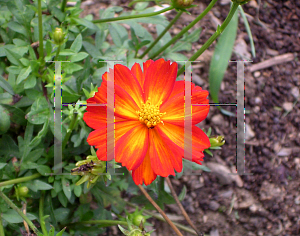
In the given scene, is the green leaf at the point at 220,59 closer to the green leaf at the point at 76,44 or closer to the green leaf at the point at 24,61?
the green leaf at the point at 76,44

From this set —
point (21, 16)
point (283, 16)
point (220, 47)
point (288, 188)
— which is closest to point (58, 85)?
point (21, 16)

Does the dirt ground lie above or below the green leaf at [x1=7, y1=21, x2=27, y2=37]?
below

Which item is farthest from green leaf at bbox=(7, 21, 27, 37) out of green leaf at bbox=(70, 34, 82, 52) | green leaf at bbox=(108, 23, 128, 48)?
green leaf at bbox=(108, 23, 128, 48)

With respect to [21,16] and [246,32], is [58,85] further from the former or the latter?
[246,32]

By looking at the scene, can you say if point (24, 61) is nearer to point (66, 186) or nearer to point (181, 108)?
point (66, 186)

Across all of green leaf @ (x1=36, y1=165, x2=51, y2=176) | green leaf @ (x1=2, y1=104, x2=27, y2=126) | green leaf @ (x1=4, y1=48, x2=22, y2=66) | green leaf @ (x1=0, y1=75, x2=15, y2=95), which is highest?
green leaf @ (x1=4, y1=48, x2=22, y2=66)

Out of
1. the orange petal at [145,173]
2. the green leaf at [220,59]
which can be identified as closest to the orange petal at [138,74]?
the orange petal at [145,173]

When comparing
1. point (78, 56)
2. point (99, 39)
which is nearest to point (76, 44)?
point (78, 56)

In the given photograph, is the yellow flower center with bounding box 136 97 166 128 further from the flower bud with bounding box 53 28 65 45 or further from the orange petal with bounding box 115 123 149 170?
the flower bud with bounding box 53 28 65 45
